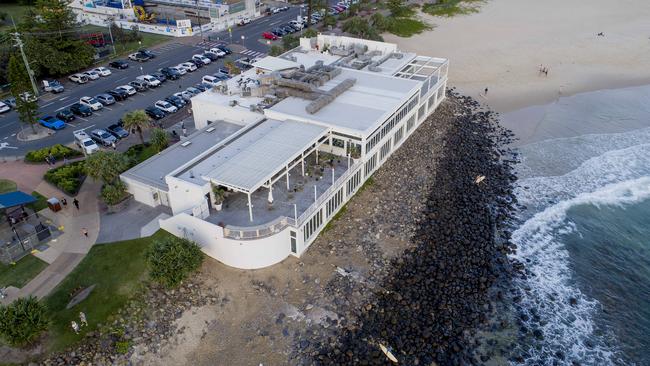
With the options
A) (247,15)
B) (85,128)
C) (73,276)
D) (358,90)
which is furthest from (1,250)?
(247,15)

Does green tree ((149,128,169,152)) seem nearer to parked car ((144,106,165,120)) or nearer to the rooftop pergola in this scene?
parked car ((144,106,165,120))

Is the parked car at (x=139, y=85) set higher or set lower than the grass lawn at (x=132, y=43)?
lower

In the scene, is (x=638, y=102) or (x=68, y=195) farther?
(x=638, y=102)

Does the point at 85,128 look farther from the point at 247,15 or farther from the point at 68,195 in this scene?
the point at 247,15

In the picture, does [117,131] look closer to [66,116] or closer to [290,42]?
[66,116]

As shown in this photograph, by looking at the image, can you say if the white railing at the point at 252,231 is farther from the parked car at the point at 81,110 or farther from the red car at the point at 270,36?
the red car at the point at 270,36

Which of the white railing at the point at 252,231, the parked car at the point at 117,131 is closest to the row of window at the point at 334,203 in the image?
the white railing at the point at 252,231
